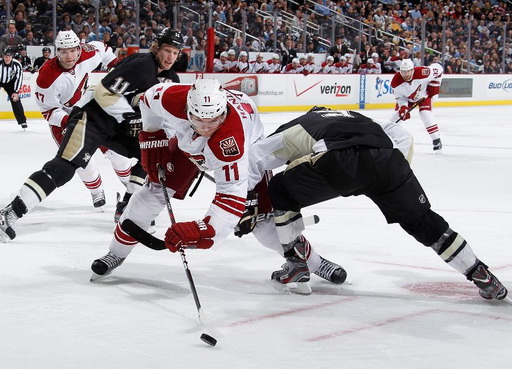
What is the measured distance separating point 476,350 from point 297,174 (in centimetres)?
95

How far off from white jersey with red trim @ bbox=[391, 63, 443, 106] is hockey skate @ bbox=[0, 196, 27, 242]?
736cm

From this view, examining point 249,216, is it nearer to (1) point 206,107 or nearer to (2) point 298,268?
(2) point 298,268

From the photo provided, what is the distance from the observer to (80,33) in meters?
13.9

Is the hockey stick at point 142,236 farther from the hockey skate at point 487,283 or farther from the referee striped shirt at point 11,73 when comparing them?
the referee striped shirt at point 11,73

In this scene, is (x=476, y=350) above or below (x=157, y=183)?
below

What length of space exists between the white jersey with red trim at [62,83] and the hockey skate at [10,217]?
3.70 ft

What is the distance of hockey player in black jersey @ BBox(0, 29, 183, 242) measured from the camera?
4602mm

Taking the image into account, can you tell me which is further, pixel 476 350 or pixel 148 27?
pixel 148 27

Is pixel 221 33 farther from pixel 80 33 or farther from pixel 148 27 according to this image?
pixel 80 33

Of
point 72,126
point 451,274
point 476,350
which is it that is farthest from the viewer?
point 72,126

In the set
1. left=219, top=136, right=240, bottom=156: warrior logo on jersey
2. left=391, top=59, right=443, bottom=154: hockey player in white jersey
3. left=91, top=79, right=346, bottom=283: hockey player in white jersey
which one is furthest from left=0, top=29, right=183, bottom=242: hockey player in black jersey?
left=391, top=59, right=443, bottom=154: hockey player in white jersey

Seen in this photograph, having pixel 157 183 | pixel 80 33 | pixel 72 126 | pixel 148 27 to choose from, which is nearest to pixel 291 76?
pixel 148 27

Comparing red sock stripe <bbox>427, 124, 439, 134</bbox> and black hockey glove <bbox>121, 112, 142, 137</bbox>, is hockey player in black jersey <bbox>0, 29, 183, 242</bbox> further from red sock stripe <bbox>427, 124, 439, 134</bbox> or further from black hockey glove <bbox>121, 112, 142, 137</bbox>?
red sock stripe <bbox>427, 124, 439, 134</bbox>

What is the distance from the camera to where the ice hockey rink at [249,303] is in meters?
2.66
